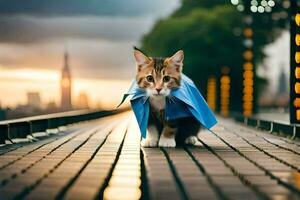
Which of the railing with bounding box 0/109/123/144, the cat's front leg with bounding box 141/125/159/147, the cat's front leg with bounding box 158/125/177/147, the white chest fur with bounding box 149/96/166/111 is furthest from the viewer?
the railing with bounding box 0/109/123/144

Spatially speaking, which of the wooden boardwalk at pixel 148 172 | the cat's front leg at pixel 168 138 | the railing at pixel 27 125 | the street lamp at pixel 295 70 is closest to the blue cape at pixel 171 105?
the cat's front leg at pixel 168 138

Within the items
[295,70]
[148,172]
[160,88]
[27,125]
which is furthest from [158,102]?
[295,70]

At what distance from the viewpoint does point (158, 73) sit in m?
10.4

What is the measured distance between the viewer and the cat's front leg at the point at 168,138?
432 inches

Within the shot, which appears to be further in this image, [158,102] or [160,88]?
[158,102]

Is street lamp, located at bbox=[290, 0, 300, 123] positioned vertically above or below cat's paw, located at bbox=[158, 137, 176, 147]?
above

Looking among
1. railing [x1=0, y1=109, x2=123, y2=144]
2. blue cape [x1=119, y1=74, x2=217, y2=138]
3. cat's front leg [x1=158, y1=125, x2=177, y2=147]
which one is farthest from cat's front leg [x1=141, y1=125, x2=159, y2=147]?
railing [x1=0, y1=109, x2=123, y2=144]

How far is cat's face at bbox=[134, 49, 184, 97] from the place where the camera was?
1044 centimetres

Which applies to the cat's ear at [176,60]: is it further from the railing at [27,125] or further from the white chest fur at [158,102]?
the railing at [27,125]

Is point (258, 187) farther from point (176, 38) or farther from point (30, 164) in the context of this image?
point (176, 38)

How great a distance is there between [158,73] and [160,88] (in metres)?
0.22

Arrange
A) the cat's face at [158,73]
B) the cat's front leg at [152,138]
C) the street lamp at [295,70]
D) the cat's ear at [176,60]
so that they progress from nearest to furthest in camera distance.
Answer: the cat's face at [158,73] → the cat's ear at [176,60] → the cat's front leg at [152,138] → the street lamp at [295,70]

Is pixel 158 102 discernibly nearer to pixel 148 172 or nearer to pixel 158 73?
pixel 158 73

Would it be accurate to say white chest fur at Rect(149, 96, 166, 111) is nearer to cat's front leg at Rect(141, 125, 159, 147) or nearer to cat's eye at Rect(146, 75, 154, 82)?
cat's eye at Rect(146, 75, 154, 82)
